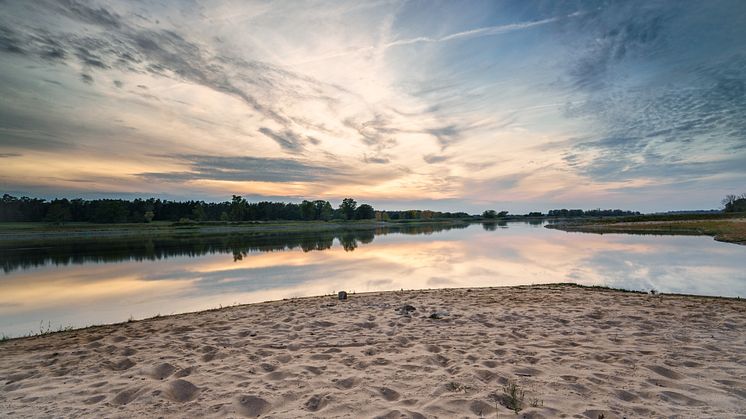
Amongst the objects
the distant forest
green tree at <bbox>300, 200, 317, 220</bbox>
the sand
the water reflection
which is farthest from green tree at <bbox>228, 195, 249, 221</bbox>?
the sand

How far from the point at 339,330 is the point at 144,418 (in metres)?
4.11

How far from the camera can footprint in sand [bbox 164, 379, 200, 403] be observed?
469 cm

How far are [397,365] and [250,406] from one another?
227 cm

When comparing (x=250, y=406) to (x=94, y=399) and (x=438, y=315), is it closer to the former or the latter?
(x=94, y=399)

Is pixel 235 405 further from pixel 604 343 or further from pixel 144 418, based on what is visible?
pixel 604 343

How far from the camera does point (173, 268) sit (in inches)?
822

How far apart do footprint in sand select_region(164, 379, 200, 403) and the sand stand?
0.06 feet

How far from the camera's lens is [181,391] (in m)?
4.86

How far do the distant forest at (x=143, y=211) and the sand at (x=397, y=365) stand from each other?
380ft

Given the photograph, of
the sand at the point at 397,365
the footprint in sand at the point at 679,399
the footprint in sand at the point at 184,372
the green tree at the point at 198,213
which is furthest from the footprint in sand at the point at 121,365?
the green tree at the point at 198,213

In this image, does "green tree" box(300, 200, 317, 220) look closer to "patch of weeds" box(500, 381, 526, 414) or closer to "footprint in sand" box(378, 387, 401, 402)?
"footprint in sand" box(378, 387, 401, 402)

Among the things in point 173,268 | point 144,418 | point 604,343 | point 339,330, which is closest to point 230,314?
point 339,330

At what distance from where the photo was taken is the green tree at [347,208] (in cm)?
16875

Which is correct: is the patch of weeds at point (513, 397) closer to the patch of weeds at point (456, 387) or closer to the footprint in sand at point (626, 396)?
the patch of weeds at point (456, 387)
